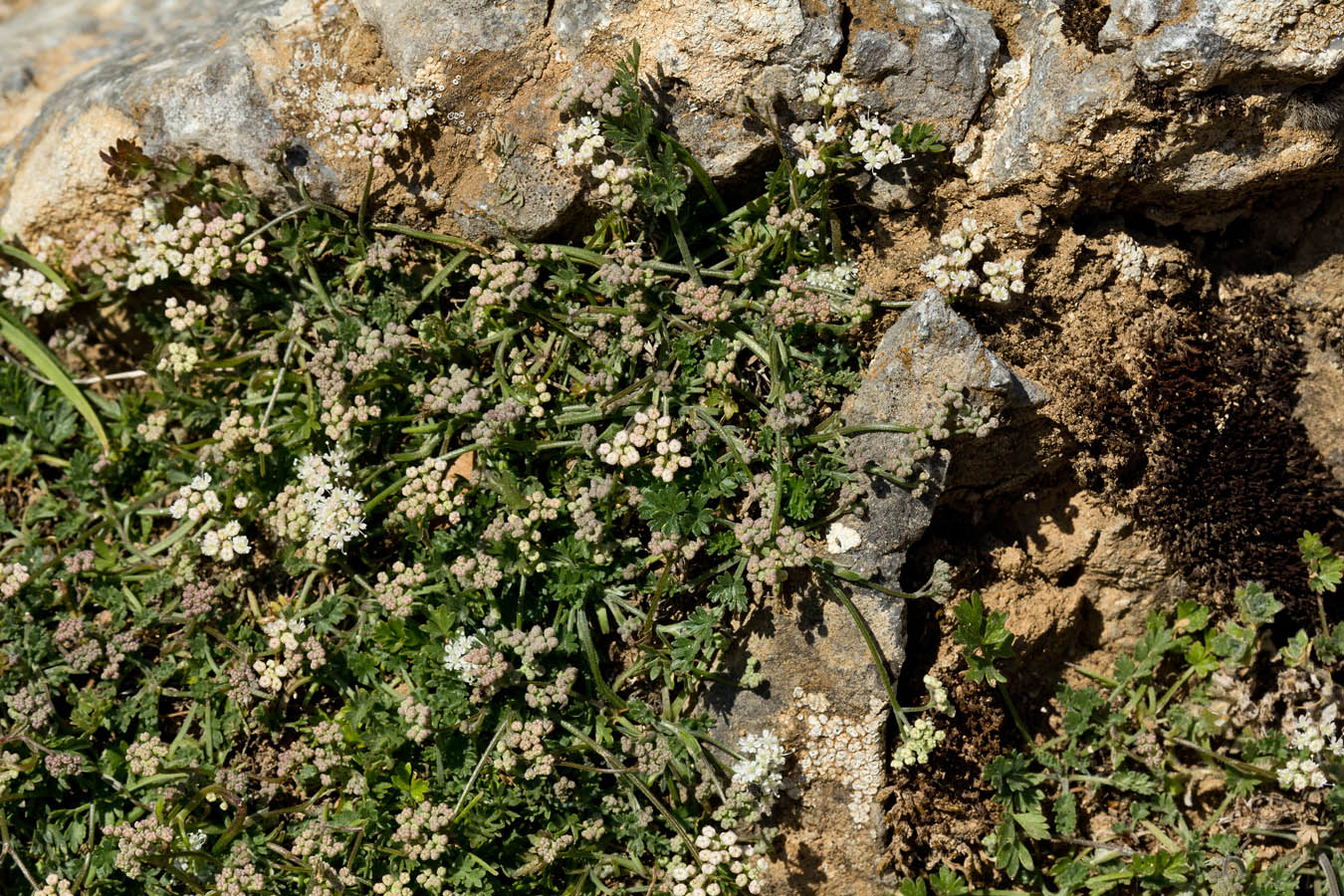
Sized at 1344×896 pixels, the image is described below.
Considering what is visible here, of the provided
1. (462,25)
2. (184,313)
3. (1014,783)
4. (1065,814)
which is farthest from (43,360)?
(1065,814)

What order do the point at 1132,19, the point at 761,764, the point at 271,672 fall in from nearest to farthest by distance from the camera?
the point at 1132,19 → the point at 761,764 → the point at 271,672

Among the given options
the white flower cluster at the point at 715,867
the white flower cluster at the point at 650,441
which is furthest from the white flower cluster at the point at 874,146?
the white flower cluster at the point at 715,867

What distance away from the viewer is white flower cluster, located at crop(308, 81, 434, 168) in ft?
15.6

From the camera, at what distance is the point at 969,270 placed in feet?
15.3

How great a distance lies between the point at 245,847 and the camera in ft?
14.9

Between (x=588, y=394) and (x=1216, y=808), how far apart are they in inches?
143

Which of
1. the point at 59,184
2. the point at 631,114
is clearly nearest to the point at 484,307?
the point at 631,114

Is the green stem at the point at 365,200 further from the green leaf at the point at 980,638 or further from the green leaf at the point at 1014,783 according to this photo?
the green leaf at the point at 1014,783

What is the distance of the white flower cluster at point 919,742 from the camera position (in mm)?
4363

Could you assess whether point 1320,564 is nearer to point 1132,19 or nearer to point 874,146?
point 1132,19

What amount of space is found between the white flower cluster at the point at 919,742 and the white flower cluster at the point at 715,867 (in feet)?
2.48

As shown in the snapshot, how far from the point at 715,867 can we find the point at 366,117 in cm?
380

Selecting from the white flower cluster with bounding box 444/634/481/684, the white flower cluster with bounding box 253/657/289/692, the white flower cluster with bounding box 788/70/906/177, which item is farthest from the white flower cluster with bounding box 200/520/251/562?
the white flower cluster with bounding box 788/70/906/177

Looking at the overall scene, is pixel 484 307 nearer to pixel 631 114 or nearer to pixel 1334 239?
pixel 631 114
